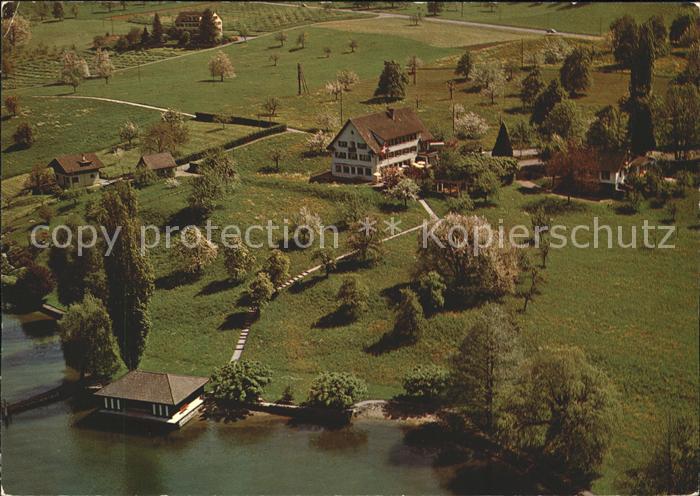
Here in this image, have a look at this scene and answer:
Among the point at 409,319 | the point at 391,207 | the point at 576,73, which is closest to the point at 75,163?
the point at 391,207

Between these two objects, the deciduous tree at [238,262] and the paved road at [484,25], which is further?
the paved road at [484,25]

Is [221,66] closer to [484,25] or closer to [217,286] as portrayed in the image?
[217,286]

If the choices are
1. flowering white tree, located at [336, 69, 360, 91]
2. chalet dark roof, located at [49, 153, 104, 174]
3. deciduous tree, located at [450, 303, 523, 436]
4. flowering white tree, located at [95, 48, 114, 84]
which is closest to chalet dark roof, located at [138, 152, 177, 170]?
chalet dark roof, located at [49, 153, 104, 174]

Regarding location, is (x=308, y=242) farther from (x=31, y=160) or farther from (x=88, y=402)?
(x=31, y=160)

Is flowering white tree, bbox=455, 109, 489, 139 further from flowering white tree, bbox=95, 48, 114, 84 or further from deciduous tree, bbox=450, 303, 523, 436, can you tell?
flowering white tree, bbox=95, 48, 114, 84

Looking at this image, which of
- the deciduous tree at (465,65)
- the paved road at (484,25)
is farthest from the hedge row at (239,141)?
the paved road at (484,25)

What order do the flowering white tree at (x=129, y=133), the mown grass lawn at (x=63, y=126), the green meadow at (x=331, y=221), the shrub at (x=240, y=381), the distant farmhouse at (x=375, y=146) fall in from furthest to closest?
the flowering white tree at (x=129, y=133) → the mown grass lawn at (x=63, y=126) → the distant farmhouse at (x=375, y=146) → the green meadow at (x=331, y=221) → the shrub at (x=240, y=381)

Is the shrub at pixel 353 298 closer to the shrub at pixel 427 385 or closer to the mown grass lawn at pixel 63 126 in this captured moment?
the shrub at pixel 427 385
